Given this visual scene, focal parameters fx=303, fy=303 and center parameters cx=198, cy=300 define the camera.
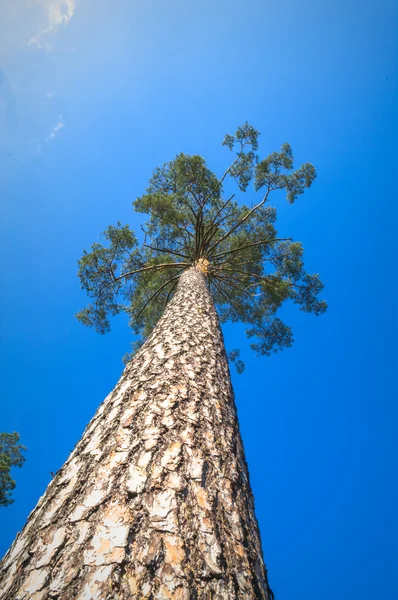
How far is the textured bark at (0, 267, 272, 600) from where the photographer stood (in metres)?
1.05

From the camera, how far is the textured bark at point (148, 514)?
3.45ft

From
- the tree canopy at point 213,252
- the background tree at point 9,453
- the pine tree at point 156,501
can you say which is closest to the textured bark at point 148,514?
the pine tree at point 156,501

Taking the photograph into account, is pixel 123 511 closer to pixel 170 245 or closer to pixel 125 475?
pixel 125 475

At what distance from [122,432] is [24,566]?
702 millimetres

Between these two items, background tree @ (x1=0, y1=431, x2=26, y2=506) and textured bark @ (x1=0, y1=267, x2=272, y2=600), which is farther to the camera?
background tree @ (x1=0, y1=431, x2=26, y2=506)

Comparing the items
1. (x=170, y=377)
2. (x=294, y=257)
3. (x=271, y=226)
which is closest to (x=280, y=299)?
(x=294, y=257)

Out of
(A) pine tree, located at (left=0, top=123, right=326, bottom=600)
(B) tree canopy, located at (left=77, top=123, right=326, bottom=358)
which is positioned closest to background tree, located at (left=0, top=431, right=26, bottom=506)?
(B) tree canopy, located at (left=77, top=123, right=326, bottom=358)

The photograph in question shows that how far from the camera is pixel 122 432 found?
5.82ft

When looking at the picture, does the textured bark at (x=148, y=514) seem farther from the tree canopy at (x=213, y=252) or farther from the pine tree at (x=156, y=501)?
the tree canopy at (x=213, y=252)

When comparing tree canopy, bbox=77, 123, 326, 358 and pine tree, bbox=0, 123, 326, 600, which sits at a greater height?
tree canopy, bbox=77, 123, 326, 358

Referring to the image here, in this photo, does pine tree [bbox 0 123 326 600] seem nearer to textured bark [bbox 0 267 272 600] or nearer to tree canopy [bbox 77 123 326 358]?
textured bark [bbox 0 267 272 600]

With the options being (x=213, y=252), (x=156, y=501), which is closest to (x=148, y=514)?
(x=156, y=501)

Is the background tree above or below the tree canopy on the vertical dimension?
below

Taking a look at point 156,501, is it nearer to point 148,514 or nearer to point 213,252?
point 148,514
